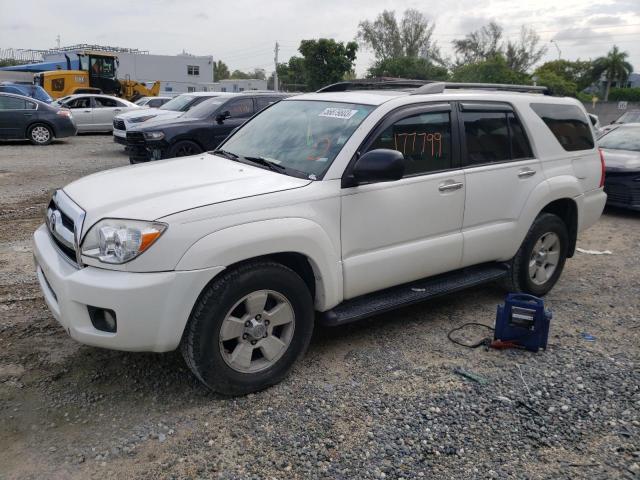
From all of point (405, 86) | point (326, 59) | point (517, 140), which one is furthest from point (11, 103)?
point (326, 59)

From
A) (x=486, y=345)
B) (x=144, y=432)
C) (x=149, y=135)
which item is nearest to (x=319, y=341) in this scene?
(x=486, y=345)

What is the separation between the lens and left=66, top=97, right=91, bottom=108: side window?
19391 millimetres

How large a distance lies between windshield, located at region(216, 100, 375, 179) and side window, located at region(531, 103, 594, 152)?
1923 millimetres

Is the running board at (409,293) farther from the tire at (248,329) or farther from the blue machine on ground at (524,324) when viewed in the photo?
the blue machine on ground at (524,324)

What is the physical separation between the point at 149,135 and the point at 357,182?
7693 mm

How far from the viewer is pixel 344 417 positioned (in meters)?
3.18

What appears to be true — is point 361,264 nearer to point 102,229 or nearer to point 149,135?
point 102,229

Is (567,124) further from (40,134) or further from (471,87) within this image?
(40,134)

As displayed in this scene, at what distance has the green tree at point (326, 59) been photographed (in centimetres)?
4328

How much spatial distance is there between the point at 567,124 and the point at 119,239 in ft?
13.4

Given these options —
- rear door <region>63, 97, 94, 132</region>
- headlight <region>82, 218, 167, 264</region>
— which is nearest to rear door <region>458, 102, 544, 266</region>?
headlight <region>82, 218, 167, 264</region>

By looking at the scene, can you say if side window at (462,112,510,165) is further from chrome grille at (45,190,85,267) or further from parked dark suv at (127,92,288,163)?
parked dark suv at (127,92,288,163)

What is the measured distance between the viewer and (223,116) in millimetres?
10758

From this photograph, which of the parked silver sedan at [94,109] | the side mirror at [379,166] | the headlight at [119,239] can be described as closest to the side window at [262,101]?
the side mirror at [379,166]
